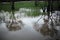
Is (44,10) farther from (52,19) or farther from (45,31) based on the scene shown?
(45,31)

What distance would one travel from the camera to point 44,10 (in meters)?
1.41

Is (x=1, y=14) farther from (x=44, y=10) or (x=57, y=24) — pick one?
(x=57, y=24)

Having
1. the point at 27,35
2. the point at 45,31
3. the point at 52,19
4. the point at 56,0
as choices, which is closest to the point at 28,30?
the point at 27,35

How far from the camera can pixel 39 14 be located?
4.69 feet

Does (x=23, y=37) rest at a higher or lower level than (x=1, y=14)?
lower

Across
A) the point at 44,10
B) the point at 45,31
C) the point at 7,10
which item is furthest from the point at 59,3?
the point at 7,10

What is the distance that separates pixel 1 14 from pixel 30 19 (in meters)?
0.35

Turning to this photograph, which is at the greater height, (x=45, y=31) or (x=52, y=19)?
(x=52, y=19)

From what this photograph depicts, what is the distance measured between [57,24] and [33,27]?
0.95 feet

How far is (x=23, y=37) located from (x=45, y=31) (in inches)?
10.8

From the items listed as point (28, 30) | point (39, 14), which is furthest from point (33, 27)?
point (39, 14)

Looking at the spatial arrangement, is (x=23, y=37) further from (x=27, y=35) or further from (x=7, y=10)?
(x=7, y=10)

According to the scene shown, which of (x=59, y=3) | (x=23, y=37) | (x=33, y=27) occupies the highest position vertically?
(x=59, y=3)

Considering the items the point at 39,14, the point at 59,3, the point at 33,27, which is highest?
the point at 59,3
